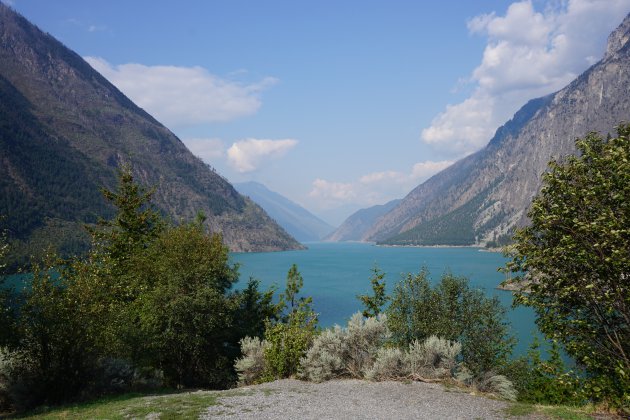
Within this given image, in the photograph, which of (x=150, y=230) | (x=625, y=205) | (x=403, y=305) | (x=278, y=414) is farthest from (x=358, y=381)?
(x=150, y=230)

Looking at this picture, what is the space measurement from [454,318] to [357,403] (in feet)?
44.1

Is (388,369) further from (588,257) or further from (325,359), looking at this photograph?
(588,257)

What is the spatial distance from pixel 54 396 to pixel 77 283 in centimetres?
576

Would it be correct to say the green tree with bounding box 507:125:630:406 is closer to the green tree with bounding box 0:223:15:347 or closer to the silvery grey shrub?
the silvery grey shrub

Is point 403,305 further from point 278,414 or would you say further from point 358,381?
point 278,414

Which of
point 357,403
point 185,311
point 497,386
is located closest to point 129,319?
point 185,311

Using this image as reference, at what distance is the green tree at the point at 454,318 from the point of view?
88.2 feet

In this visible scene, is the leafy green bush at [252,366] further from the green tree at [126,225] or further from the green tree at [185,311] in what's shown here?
the green tree at [126,225]

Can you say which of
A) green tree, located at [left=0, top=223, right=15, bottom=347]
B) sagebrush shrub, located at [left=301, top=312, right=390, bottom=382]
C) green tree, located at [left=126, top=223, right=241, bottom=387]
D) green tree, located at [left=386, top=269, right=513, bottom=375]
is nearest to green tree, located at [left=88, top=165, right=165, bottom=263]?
green tree, located at [left=126, top=223, right=241, bottom=387]

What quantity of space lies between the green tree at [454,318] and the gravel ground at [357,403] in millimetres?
8476

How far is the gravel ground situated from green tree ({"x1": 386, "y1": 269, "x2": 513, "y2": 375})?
8476mm

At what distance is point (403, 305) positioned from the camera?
97.1 feet

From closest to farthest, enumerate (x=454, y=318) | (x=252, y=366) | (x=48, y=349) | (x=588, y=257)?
(x=588, y=257) → (x=48, y=349) → (x=252, y=366) → (x=454, y=318)

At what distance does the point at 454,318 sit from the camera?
28078 millimetres
